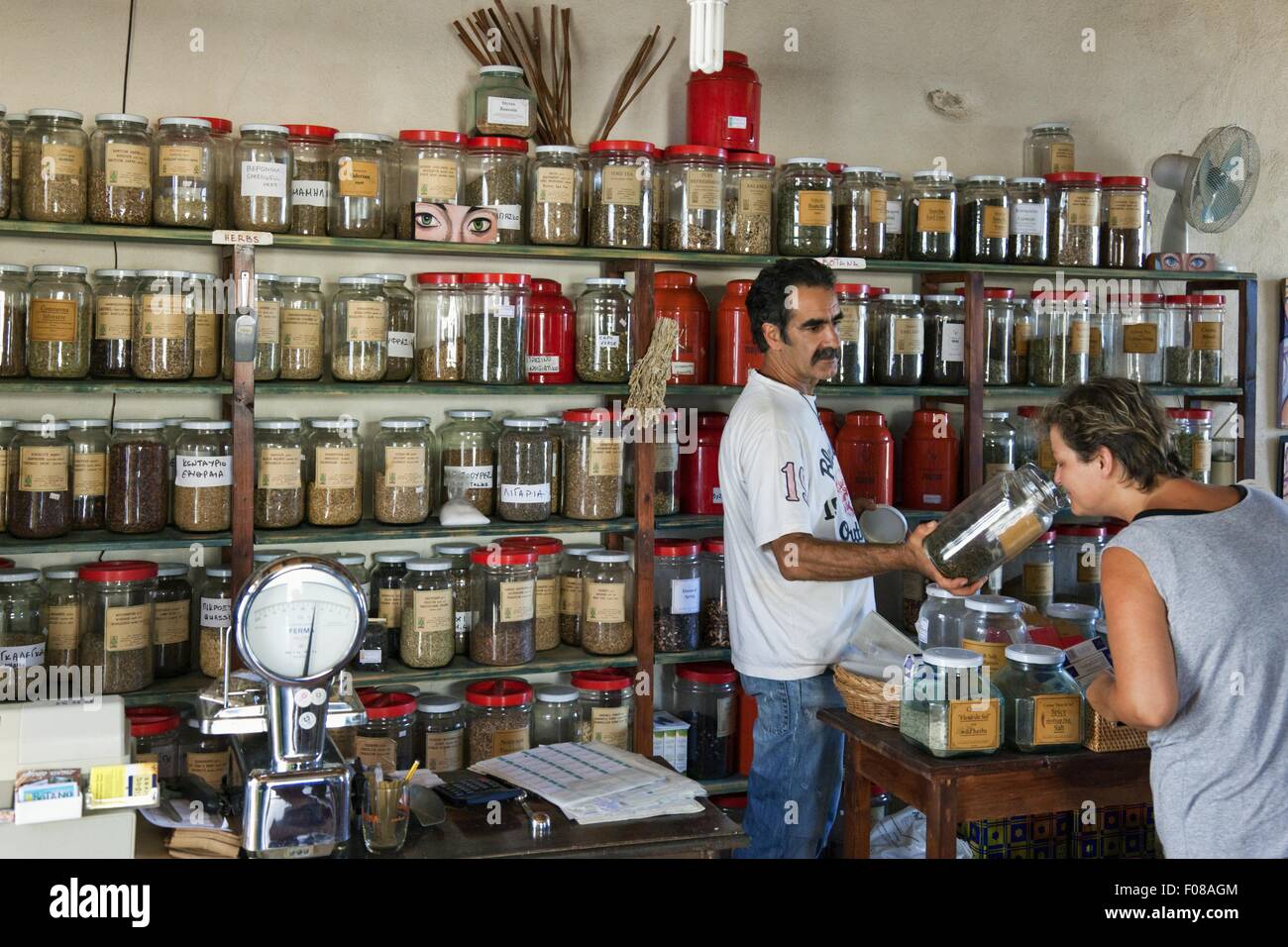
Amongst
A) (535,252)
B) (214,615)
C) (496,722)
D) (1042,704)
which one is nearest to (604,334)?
(535,252)

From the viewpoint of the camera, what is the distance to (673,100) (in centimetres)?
340

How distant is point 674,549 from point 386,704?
2.63ft

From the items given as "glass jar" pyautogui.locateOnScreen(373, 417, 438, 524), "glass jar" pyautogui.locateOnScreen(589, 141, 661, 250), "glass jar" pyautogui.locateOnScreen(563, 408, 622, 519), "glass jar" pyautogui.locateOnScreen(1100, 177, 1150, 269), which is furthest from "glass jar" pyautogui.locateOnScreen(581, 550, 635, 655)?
"glass jar" pyautogui.locateOnScreen(1100, 177, 1150, 269)

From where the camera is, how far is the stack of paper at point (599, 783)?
176cm

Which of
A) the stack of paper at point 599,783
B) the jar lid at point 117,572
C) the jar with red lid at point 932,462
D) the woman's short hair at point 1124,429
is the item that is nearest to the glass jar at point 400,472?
the jar lid at point 117,572

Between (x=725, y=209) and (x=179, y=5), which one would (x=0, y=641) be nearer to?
(x=179, y=5)

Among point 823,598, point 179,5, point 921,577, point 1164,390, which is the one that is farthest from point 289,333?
point 1164,390

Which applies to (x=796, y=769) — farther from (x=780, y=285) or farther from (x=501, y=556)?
(x=780, y=285)

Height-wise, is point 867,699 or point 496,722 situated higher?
point 867,699

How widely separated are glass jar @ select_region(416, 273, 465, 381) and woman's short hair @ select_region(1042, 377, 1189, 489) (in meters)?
1.53

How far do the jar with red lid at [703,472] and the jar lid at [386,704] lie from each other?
0.87 m

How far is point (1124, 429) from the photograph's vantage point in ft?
5.99

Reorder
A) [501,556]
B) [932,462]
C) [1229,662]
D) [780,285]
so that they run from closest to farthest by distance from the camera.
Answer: [1229,662] → [780,285] → [501,556] → [932,462]

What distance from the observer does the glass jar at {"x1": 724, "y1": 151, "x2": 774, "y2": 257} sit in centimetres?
319
